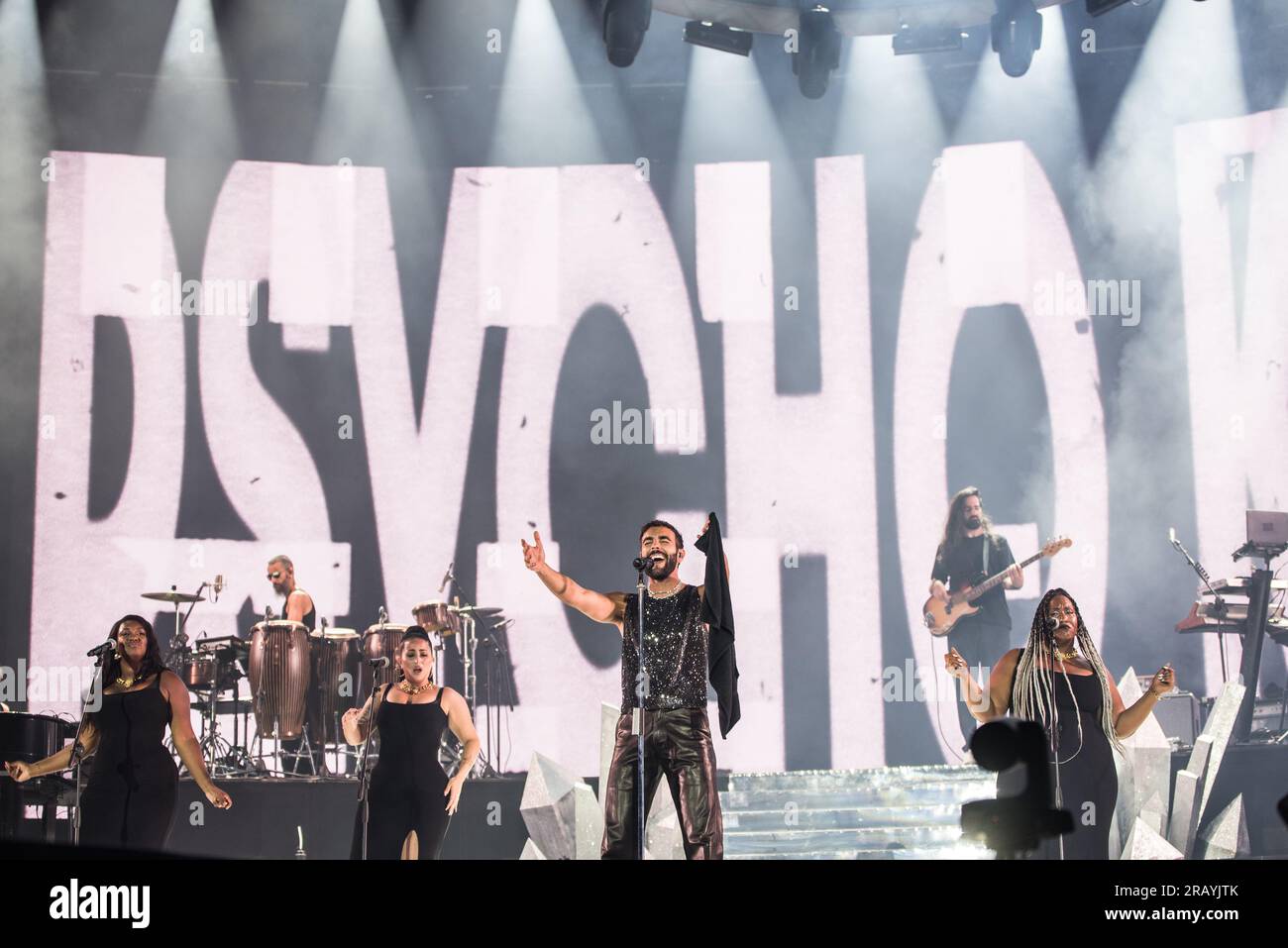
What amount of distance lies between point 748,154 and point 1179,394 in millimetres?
3324

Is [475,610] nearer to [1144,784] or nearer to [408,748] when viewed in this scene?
[408,748]

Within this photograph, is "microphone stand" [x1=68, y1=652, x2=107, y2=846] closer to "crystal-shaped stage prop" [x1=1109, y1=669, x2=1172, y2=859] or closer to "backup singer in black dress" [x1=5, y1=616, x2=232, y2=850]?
"backup singer in black dress" [x1=5, y1=616, x2=232, y2=850]

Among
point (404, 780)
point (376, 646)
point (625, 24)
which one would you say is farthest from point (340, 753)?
point (625, 24)

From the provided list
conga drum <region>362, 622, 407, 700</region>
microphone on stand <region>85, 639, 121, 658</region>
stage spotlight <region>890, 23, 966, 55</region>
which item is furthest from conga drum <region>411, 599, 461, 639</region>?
stage spotlight <region>890, 23, 966, 55</region>

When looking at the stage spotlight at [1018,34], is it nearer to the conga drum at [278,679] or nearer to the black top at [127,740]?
the conga drum at [278,679]

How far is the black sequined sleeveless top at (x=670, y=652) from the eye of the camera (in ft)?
17.6

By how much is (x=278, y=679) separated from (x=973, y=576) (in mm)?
4321

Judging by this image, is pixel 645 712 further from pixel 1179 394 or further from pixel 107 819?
pixel 1179 394

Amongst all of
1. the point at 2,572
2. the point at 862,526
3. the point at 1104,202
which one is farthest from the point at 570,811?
the point at 1104,202

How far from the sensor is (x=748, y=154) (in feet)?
29.6

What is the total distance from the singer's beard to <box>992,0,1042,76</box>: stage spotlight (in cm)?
452

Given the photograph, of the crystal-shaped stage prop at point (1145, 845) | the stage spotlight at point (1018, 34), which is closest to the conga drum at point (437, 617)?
the crystal-shaped stage prop at point (1145, 845)

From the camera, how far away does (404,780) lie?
6.20m
